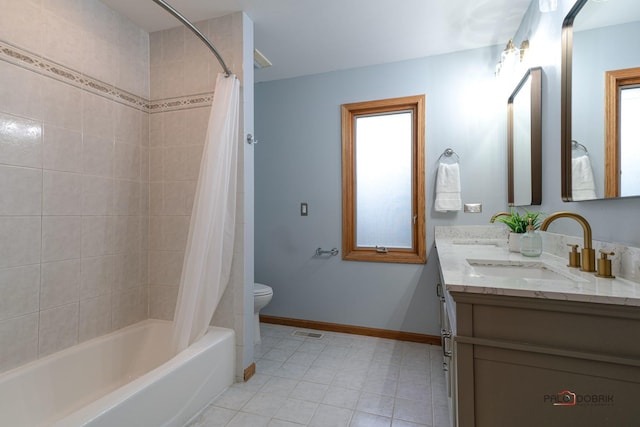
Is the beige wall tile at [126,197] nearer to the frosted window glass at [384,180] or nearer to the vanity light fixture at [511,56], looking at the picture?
the frosted window glass at [384,180]

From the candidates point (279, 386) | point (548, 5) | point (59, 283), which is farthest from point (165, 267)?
point (548, 5)

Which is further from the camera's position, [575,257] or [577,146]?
[577,146]

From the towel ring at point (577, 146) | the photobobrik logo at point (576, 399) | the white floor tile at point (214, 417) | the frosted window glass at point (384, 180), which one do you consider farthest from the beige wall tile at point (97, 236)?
the towel ring at point (577, 146)

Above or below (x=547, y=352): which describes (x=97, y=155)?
above

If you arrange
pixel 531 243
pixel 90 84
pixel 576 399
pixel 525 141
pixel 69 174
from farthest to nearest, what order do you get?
pixel 525 141
pixel 90 84
pixel 69 174
pixel 531 243
pixel 576 399

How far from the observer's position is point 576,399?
76cm

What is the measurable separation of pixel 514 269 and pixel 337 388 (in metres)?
1.22

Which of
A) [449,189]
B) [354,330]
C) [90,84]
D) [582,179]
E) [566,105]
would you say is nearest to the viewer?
[582,179]

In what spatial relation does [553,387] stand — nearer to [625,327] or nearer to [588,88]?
[625,327]

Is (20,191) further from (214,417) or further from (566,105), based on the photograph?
(566,105)

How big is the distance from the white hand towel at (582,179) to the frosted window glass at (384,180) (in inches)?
48.4

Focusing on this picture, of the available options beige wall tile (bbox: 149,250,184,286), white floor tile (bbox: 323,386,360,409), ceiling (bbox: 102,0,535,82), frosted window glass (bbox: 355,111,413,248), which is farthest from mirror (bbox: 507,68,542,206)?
beige wall tile (bbox: 149,250,184,286)

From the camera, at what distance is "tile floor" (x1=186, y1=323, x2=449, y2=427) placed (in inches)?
57.8

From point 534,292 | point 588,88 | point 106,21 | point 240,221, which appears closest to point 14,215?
point 240,221
